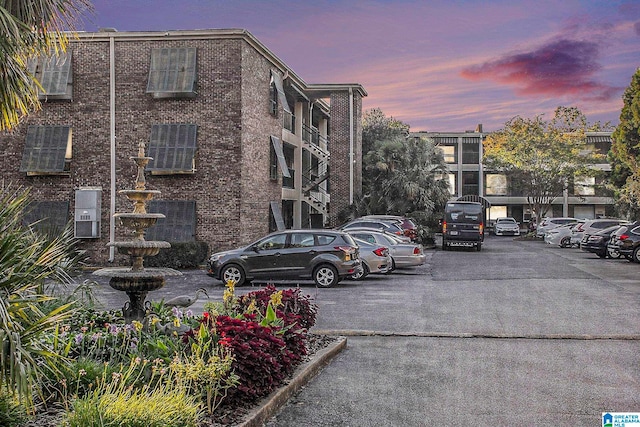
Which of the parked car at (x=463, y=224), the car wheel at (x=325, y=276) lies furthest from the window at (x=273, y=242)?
the parked car at (x=463, y=224)

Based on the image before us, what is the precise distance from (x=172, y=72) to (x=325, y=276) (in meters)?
11.8

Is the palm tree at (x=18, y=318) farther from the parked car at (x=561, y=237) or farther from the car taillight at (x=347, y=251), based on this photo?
the parked car at (x=561, y=237)

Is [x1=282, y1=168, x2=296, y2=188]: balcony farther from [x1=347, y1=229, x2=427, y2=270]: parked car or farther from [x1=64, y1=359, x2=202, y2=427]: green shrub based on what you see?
[x1=64, y1=359, x2=202, y2=427]: green shrub

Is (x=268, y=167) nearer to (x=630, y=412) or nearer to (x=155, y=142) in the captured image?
(x=155, y=142)

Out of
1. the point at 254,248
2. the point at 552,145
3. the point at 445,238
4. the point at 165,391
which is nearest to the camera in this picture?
the point at 165,391

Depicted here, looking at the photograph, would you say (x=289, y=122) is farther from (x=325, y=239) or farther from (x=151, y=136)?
(x=325, y=239)

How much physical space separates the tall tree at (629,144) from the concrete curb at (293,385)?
106 feet

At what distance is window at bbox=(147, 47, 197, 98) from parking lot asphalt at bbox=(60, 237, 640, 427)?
8.98m

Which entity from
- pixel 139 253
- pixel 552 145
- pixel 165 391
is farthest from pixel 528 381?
pixel 552 145

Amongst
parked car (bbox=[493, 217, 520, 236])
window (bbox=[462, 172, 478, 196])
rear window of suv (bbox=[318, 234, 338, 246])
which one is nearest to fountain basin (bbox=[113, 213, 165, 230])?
rear window of suv (bbox=[318, 234, 338, 246])

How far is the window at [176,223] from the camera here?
26984 millimetres

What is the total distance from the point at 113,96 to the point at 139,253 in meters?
18.6

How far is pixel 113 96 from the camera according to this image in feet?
91.4

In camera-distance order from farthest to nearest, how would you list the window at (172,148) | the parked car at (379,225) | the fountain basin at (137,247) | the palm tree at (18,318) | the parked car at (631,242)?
1. the parked car at (379,225)
2. the parked car at (631,242)
3. the window at (172,148)
4. the fountain basin at (137,247)
5. the palm tree at (18,318)
